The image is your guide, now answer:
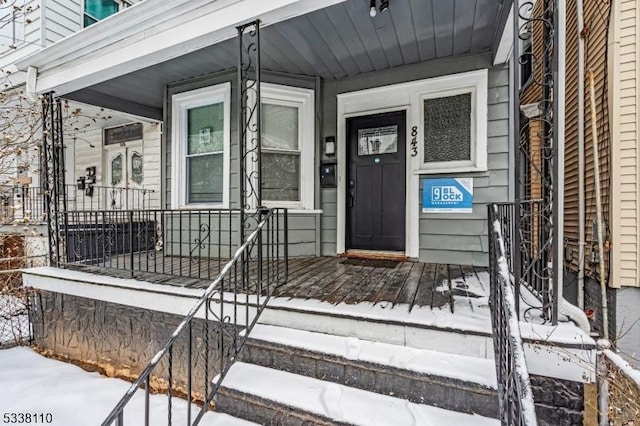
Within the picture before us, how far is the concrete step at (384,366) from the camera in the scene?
1.71 metres

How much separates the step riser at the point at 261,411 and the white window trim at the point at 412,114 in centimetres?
271

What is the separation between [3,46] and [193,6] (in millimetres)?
6607

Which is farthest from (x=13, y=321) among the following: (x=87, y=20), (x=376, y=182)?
(x=87, y=20)

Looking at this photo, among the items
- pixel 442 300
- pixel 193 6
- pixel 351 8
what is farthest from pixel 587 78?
pixel 193 6

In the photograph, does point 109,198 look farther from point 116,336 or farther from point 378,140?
point 378,140

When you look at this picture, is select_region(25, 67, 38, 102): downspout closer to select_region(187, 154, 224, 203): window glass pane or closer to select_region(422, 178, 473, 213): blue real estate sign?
select_region(187, 154, 224, 203): window glass pane

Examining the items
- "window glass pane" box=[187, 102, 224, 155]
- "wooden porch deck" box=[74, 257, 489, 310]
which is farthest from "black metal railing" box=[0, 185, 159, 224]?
"wooden porch deck" box=[74, 257, 489, 310]

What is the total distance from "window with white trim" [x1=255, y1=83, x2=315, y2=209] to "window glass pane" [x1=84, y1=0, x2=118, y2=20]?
17.7 feet

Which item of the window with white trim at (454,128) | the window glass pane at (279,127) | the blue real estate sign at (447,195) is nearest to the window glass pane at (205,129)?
the window glass pane at (279,127)

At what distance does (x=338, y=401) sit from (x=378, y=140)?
10.9 feet

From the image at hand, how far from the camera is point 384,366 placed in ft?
6.15

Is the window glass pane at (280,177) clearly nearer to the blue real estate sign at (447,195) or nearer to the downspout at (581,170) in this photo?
the blue real estate sign at (447,195)

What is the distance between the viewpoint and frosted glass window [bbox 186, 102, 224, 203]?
4.77m

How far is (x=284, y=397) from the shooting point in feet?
6.13
